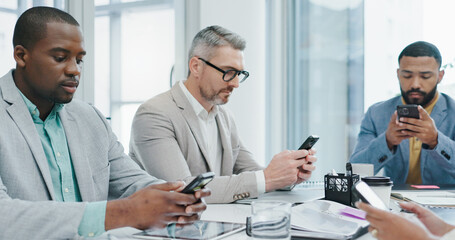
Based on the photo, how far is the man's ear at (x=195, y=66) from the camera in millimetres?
2434

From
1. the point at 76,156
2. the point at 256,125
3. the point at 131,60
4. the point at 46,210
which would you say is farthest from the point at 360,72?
the point at 46,210

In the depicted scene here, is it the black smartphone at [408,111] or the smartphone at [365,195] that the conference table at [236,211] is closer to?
the smartphone at [365,195]

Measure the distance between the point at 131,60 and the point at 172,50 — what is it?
35 centimetres

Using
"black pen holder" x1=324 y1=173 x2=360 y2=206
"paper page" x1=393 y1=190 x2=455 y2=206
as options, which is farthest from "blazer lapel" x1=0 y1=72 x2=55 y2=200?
"paper page" x1=393 y1=190 x2=455 y2=206

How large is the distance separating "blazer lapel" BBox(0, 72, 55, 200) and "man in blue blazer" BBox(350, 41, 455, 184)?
1873 millimetres

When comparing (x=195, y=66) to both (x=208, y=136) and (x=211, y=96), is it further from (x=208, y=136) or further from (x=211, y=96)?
(x=208, y=136)

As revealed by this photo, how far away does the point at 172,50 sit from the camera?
153 inches

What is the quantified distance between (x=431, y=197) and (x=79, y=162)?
141 centimetres

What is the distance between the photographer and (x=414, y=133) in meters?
2.53

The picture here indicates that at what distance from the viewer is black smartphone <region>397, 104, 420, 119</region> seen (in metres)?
2.50

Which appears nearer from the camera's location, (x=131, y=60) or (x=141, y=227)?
(x=141, y=227)

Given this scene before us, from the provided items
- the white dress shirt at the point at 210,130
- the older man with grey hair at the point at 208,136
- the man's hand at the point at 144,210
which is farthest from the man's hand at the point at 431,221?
the white dress shirt at the point at 210,130

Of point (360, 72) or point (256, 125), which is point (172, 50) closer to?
point (256, 125)

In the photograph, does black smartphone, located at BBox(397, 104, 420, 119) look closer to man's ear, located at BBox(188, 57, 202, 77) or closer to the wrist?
man's ear, located at BBox(188, 57, 202, 77)
